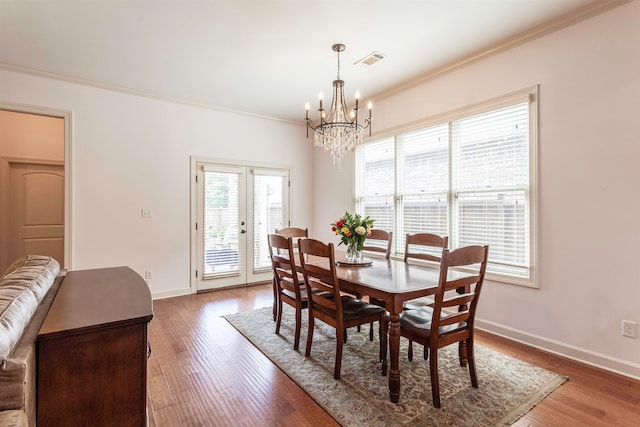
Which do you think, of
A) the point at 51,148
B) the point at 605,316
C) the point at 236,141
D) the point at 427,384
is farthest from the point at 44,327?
the point at 51,148

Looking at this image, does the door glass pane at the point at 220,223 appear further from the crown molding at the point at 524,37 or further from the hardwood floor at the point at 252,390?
the crown molding at the point at 524,37

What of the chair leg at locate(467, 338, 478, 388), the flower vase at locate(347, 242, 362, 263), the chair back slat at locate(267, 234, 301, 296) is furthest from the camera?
the flower vase at locate(347, 242, 362, 263)

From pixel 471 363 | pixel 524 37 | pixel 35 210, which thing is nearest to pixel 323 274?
pixel 471 363

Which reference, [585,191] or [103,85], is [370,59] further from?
[103,85]

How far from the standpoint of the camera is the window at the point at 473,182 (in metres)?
2.90

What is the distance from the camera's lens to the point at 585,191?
2.53 m

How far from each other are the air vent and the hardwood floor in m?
2.95

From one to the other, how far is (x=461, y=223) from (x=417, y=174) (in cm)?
83

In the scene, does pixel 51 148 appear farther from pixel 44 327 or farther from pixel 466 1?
pixel 466 1

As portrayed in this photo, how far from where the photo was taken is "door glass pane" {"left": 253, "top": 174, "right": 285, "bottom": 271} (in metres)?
5.14

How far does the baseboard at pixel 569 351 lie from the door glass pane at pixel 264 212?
3.31m

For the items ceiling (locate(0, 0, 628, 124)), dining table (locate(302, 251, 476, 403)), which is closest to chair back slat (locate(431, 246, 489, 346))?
dining table (locate(302, 251, 476, 403))

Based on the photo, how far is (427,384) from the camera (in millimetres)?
2162

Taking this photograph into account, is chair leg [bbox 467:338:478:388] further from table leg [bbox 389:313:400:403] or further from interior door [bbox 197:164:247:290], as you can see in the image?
interior door [bbox 197:164:247:290]
